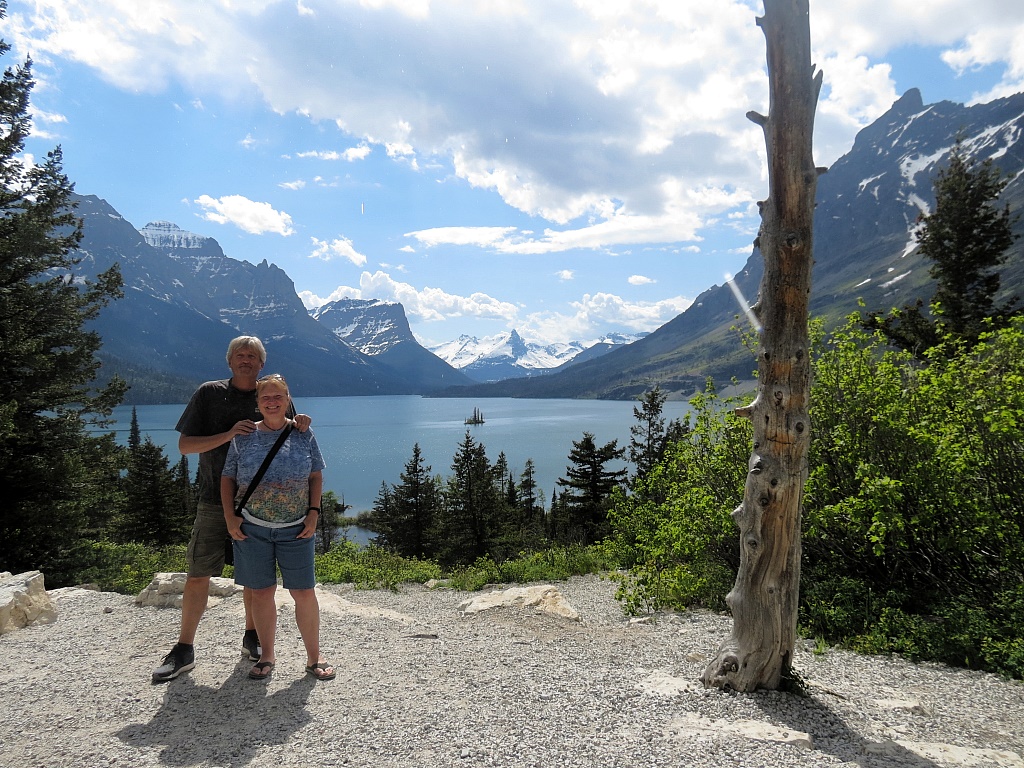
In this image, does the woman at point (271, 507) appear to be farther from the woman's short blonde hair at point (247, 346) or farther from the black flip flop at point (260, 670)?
the woman's short blonde hair at point (247, 346)

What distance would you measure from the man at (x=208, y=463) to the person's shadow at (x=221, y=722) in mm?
326

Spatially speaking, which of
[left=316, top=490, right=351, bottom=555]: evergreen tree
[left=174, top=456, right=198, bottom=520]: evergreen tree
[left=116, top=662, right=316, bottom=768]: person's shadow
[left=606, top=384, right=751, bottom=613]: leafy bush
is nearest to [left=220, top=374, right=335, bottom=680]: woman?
[left=116, top=662, right=316, bottom=768]: person's shadow

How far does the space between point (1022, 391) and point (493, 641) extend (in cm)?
629

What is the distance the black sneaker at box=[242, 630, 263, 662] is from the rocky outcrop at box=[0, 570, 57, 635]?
10.6 feet

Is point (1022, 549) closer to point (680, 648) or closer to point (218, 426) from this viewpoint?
point (680, 648)

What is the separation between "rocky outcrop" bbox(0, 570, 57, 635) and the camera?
6137 mm

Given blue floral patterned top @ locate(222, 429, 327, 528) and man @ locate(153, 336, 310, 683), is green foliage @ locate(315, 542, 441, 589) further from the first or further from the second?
blue floral patterned top @ locate(222, 429, 327, 528)

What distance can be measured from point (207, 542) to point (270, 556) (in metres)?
0.72

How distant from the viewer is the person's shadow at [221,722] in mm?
3492

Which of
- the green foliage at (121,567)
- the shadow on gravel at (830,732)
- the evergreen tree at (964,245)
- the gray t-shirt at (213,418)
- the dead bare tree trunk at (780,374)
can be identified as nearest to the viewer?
the shadow on gravel at (830,732)

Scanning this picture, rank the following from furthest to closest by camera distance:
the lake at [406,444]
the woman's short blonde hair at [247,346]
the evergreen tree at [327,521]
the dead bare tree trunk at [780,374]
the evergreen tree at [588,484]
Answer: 1. the lake at [406,444]
2. the evergreen tree at [327,521]
3. the evergreen tree at [588,484]
4. the woman's short blonde hair at [247,346]
5. the dead bare tree trunk at [780,374]

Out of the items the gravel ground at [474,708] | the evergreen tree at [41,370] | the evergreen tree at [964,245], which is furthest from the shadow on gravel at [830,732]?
the evergreen tree at [964,245]

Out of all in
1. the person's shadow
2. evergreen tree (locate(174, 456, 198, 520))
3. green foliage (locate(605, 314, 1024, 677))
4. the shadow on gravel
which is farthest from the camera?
evergreen tree (locate(174, 456, 198, 520))

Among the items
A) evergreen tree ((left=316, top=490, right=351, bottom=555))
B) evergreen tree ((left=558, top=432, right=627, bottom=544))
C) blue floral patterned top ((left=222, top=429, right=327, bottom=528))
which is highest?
blue floral patterned top ((left=222, top=429, right=327, bottom=528))
